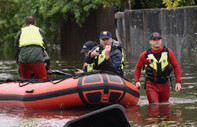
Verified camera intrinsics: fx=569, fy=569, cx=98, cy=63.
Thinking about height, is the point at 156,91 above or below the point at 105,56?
below

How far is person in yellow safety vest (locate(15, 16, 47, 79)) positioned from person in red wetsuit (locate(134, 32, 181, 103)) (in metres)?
2.58

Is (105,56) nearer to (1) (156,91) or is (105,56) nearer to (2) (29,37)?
(1) (156,91)

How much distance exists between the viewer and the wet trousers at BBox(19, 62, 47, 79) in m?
12.2

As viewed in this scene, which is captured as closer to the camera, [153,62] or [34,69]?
[153,62]

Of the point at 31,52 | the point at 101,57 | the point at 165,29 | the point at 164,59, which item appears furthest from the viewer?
the point at 165,29

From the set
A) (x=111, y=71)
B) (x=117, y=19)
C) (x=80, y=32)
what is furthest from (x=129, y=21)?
(x=111, y=71)

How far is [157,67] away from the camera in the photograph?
10.5 meters

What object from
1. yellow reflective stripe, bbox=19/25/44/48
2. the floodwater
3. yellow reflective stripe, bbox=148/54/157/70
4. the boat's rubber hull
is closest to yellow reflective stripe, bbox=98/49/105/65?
the boat's rubber hull

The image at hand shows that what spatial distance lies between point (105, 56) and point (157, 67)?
984 mm

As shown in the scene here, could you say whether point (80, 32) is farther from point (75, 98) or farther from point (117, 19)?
point (75, 98)

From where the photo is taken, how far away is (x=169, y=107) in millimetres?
10367

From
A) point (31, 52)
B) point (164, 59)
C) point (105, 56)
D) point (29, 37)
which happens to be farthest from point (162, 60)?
point (29, 37)

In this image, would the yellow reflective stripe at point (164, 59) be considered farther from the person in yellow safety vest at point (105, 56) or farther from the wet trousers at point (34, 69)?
the wet trousers at point (34, 69)

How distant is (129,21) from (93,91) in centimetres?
1223
